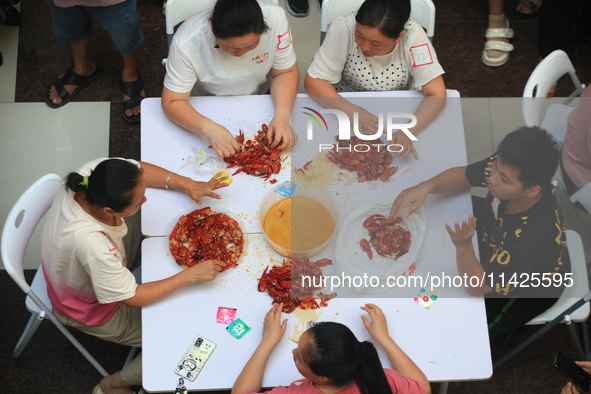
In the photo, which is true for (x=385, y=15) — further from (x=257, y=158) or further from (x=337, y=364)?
(x=337, y=364)

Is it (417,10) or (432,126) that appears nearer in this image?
(432,126)

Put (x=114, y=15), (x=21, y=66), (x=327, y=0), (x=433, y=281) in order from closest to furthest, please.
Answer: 1. (x=433, y=281)
2. (x=327, y=0)
3. (x=114, y=15)
4. (x=21, y=66)

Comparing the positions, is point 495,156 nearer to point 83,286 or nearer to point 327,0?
point 327,0

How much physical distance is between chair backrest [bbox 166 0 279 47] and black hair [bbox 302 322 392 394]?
1698mm

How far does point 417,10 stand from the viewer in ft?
7.79

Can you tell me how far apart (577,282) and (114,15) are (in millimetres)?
2750

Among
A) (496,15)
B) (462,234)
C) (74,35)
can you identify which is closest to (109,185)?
(462,234)

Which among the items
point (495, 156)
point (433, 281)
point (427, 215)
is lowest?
point (433, 281)

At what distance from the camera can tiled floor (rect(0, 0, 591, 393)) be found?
253 centimetres

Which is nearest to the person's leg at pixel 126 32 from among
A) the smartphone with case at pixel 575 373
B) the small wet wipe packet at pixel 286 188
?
the small wet wipe packet at pixel 286 188

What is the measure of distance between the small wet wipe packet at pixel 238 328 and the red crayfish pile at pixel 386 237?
0.57m

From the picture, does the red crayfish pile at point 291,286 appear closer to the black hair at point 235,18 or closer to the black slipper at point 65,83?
the black hair at point 235,18

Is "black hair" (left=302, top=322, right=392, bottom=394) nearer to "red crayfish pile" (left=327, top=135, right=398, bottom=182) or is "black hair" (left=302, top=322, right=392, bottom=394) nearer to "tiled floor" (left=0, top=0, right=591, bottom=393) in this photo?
"red crayfish pile" (left=327, top=135, right=398, bottom=182)

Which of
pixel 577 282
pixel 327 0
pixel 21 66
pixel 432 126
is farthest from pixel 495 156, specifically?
pixel 21 66
